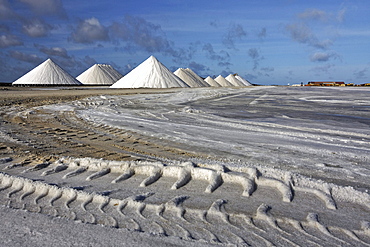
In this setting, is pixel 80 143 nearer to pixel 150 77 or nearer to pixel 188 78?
pixel 150 77

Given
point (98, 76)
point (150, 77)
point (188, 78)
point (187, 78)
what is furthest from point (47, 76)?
point (188, 78)

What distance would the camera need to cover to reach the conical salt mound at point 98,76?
6562 centimetres

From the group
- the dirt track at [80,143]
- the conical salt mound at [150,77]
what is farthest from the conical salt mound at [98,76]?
the dirt track at [80,143]

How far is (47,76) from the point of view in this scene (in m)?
52.0

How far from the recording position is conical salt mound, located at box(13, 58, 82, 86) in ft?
166

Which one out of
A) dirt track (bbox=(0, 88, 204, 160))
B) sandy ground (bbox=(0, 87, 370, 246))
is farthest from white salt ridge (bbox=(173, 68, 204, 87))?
sandy ground (bbox=(0, 87, 370, 246))

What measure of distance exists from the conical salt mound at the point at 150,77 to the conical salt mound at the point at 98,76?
910 inches

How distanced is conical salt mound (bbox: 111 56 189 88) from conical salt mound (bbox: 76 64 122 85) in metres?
23.1

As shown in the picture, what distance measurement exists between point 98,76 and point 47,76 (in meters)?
15.3

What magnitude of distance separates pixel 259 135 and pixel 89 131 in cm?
363

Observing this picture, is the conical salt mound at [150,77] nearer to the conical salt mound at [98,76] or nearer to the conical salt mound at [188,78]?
the conical salt mound at [188,78]

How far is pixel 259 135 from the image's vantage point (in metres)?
6.62

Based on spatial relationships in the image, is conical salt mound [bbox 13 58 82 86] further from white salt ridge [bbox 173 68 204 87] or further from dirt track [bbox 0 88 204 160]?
dirt track [bbox 0 88 204 160]

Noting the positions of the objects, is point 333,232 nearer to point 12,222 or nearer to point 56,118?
point 12,222
